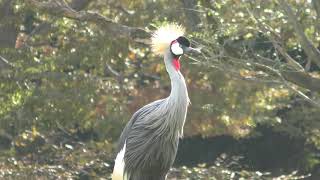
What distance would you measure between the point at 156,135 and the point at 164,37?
948 millimetres

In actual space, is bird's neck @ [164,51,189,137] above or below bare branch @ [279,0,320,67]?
below

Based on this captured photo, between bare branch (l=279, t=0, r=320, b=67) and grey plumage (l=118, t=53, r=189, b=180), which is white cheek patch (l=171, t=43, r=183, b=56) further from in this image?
bare branch (l=279, t=0, r=320, b=67)

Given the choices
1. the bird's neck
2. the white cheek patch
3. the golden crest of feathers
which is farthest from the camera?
the golden crest of feathers

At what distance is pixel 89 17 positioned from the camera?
11.7 meters

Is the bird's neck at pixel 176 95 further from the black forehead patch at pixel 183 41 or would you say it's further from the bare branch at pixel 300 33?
the bare branch at pixel 300 33

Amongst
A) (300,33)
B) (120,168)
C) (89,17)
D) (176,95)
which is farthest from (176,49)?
(89,17)

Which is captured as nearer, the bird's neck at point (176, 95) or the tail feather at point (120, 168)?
the bird's neck at point (176, 95)

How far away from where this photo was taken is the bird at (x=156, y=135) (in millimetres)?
9164

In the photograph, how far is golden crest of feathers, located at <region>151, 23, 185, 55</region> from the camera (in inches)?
364

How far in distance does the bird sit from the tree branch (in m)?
2.23

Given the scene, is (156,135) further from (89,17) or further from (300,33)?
(89,17)

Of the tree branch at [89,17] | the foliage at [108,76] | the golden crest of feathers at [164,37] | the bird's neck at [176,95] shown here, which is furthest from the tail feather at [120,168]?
the tree branch at [89,17]

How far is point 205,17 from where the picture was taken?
37.8 feet

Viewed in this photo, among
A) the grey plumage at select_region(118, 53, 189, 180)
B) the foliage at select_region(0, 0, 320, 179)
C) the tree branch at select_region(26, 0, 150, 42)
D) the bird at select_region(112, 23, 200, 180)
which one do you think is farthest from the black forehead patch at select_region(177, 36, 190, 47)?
the tree branch at select_region(26, 0, 150, 42)
